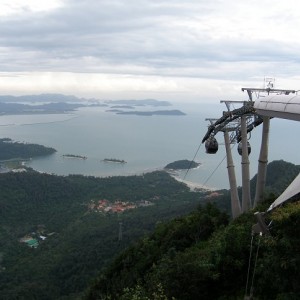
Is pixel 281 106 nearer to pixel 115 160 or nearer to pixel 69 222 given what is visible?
pixel 69 222

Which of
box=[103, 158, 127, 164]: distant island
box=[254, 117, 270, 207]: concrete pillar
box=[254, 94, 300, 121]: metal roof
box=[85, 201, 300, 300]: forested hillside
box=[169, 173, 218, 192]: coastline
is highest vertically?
box=[254, 94, 300, 121]: metal roof

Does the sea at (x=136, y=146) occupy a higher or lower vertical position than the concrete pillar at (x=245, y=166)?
lower

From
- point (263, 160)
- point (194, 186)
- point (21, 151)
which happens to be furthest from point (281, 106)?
point (21, 151)

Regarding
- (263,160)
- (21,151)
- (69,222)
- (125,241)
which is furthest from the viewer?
(21,151)

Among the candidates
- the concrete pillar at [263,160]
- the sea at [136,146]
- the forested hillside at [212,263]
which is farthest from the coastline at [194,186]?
the concrete pillar at [263,160]

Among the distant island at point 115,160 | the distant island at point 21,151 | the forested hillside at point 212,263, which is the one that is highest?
the forested hillside at point 212,263

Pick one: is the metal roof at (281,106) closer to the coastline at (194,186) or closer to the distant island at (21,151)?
the coastline at (194,186)

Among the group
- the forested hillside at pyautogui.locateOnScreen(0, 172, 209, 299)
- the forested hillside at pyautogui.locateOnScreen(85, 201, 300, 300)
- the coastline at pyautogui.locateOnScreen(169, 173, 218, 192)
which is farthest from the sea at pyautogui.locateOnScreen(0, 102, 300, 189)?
the forested hillside at pyautogui.locateOnScreen(85, 201, 300, 300)

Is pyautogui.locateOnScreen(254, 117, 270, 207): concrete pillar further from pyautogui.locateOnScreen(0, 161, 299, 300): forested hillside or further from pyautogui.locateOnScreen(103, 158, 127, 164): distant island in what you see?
pyautogui.locateOnScreen(103, 158, 127, 164): distant island

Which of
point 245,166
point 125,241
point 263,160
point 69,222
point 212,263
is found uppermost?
point 263,160
